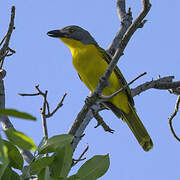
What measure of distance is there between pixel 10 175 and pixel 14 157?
0.13m

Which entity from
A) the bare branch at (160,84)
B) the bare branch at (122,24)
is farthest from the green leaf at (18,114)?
the bare branch at (122,24)

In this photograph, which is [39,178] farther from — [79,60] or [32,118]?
[79,60]

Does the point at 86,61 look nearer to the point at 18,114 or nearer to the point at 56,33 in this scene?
the point at 56,33

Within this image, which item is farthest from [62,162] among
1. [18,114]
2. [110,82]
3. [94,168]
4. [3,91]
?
→ [110,82]

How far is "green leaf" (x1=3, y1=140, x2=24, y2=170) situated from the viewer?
86.9 inches

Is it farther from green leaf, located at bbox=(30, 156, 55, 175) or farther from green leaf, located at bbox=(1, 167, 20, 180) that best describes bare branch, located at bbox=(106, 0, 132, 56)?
green leaf, located at bbox=(1, 167, 20, 180)

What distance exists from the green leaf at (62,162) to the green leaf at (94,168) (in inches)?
3.8

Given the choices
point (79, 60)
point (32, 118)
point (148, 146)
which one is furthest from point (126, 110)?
point (32, 118)

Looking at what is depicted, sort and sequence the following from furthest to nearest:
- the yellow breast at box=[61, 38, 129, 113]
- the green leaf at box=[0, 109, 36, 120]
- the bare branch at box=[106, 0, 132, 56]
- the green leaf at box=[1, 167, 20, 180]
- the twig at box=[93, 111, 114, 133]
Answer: the yellow breast at box=[61, 38, 129, 113], the bare branch at box=[106, 0, 132, 56], the twig at box=[93, 111, 114, 133], the green leaf at box=[1, 167, 20, 180], the green leaf at box=[0, 109, 36, 120]

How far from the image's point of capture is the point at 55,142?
7.27ft

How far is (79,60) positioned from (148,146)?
1.70 m

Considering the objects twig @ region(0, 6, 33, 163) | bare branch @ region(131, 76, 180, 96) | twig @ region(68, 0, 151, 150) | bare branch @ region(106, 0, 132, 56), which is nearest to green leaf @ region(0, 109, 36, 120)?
twig @ region(68, 0, 151, 150)

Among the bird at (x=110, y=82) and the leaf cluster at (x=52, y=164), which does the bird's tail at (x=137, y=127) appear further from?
the leaf cluster at (x=52, y=164)

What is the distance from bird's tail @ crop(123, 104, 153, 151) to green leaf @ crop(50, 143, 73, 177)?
11.1 feet
